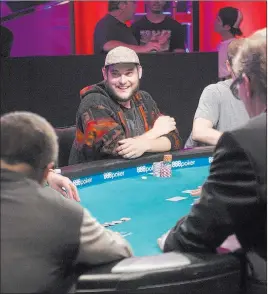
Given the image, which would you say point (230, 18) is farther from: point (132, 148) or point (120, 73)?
point (132, 148)

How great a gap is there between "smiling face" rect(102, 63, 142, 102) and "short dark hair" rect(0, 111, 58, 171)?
6.31 feet

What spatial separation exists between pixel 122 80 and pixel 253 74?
6.04 feet

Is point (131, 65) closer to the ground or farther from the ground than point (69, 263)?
farther from the ground

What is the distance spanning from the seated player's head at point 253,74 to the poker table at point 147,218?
0.41 metres

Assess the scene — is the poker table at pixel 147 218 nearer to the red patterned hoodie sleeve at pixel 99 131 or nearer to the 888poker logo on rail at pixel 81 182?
the 888poker logo on rail at pixel 81 182

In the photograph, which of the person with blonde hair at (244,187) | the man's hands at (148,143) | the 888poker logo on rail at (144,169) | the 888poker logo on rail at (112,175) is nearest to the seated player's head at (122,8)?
the man's hands at (148,143)

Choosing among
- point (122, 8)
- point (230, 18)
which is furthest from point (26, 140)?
point (230, 18)

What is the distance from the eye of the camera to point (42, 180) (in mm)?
1393

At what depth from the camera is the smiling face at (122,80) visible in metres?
3.28

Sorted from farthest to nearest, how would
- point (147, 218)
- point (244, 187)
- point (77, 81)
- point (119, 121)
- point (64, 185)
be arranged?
1. point (77, 81)
2. point (119, 121)
3. point (64, 185)
4. point (147, 218)
5. point (244, 187)

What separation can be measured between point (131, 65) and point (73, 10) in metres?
3.86

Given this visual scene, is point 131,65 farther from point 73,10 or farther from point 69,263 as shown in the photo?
point 73,10

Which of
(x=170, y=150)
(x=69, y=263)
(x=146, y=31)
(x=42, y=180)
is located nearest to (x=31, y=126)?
(x=42, y=180)

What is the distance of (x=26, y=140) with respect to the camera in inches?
51.8
